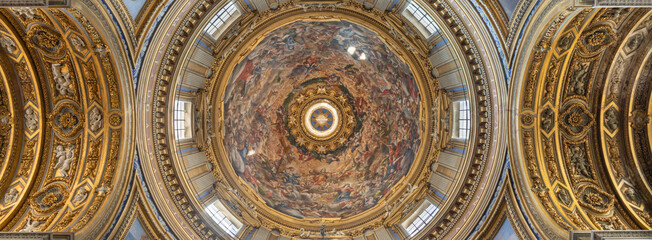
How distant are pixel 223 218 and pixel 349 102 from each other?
1395 cm

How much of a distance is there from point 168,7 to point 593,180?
2111 centimetres

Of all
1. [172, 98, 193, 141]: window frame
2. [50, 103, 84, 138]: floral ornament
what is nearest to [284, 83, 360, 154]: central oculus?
[172, 98, 193, 141]: window frame

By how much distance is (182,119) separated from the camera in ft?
60.3

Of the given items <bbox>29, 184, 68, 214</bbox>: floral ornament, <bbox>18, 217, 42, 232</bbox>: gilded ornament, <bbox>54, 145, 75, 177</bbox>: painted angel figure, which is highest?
<bbox>54, 145, 75, 177</bbox>: painted angel figure

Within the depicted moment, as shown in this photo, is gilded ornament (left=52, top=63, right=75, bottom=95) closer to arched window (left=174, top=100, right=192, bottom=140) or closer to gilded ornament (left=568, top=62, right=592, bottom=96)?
arched window (left=174, top=100, right=192, bottom=140)

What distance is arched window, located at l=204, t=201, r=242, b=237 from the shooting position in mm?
19297

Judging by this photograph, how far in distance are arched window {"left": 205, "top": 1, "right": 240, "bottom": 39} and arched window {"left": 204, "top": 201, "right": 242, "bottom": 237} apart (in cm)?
1052

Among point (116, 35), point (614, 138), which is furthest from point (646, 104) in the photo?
point (116, 35)

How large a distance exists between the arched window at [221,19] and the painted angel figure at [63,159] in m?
8.96

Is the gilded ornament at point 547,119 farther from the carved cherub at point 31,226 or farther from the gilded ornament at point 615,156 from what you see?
the carved cherub at point 31,226

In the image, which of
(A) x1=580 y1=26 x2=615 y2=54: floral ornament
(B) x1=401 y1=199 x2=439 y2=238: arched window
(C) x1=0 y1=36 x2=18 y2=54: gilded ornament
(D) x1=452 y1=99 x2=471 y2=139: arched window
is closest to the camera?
(C) x1=0 y1=36 x2=18 y2=54: gilded ornament

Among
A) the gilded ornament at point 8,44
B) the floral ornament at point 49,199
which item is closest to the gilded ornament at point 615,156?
the floral ornament at point 49,199

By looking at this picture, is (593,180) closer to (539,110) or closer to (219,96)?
(539,110)

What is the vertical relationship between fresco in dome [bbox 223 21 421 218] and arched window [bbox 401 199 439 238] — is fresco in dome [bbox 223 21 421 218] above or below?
above
